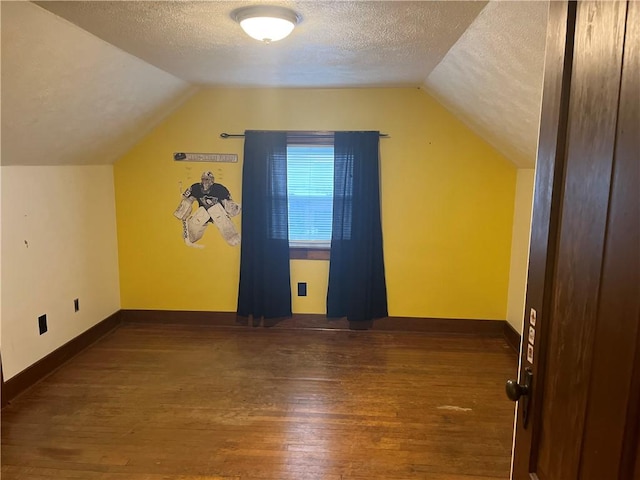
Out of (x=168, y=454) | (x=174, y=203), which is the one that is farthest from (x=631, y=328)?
(x=174, y=203)

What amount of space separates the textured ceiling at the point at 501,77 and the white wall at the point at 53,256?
9.38ft

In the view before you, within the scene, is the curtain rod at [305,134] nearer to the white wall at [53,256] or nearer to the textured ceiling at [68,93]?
the textured ceiling at [68,93]

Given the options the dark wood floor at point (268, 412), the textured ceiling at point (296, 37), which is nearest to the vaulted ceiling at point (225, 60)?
the textured ceiling at point (296, 37)

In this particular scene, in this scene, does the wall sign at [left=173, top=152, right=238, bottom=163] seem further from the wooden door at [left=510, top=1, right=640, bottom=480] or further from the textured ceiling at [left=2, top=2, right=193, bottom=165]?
the wooden door at [left=510, top=1, right=640, bottom=480]

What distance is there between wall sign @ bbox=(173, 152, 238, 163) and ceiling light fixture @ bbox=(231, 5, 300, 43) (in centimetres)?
200

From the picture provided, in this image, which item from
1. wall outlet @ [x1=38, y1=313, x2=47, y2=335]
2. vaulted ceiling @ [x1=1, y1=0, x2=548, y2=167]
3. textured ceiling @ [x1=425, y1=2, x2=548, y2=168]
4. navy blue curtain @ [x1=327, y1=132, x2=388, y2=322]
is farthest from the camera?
navy blue curtain @ [x1=327, y1=132, x2=388, y2=322]

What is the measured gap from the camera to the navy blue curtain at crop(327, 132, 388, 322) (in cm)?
389

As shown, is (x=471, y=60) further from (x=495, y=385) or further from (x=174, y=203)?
(x=174, y=203)

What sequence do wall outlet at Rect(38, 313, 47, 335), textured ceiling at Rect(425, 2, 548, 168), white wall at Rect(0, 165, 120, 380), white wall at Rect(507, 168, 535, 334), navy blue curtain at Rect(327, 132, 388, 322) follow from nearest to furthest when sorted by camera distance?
textured ceiling at Rect(425, 2, 548, 168) < white wall at Rect(0, 165, 120, 380) < wall outlet at Rect(38, 313, 47, 335) < white wall at Rect(507, 168, 535, 334) < navy blue curtain at Rect(327, 132, 388, 322)

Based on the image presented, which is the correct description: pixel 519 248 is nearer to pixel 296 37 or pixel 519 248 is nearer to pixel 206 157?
pixel 296 37

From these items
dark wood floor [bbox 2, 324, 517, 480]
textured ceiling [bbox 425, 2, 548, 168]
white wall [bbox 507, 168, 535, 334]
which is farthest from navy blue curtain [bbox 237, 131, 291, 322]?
white wall [bbox 507, 168, 535, 334]

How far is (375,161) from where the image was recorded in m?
3.90

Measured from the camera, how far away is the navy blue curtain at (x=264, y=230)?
3949 millimetres

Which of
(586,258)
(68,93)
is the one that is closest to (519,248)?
(586,258)
